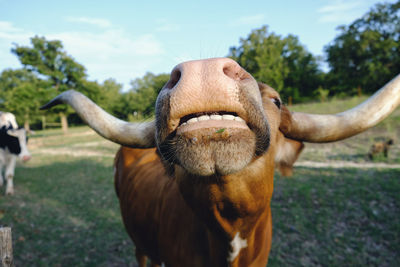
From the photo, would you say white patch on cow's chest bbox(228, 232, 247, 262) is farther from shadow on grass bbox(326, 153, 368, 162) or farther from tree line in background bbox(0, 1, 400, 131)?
tree line in background bbox(0, 1, 400, 131)

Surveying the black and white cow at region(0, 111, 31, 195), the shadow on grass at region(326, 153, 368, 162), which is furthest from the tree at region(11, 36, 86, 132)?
the shadow on grass at region(326, 153, 368, 162)

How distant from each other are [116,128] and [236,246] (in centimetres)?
136

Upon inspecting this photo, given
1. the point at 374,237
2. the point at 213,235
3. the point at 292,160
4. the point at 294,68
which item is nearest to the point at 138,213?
the point at 213,235

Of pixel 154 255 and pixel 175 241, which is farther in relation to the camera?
pixel 154 255

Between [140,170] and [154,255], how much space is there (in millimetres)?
1248

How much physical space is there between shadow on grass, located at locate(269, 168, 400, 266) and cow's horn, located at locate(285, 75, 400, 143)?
9.38 ft

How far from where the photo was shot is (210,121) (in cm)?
114

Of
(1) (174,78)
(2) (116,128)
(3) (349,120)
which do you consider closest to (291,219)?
(3) (349,120)

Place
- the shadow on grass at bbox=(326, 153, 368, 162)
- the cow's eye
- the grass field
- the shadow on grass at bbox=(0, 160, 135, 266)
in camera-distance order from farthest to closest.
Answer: the shadow on grass at bbox=(326, 153, 368, 162), the shadow on grass at bbox=(0, 160, 135, 266), the grass field, the cow's eye

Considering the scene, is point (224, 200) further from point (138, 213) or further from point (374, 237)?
point (374, 237)

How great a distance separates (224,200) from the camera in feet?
4.67

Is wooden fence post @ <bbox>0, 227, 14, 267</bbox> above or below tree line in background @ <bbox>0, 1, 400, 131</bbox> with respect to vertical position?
below

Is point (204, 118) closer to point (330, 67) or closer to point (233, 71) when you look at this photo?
point (233, 71)

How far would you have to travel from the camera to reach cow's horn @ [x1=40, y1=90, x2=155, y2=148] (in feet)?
6.75
